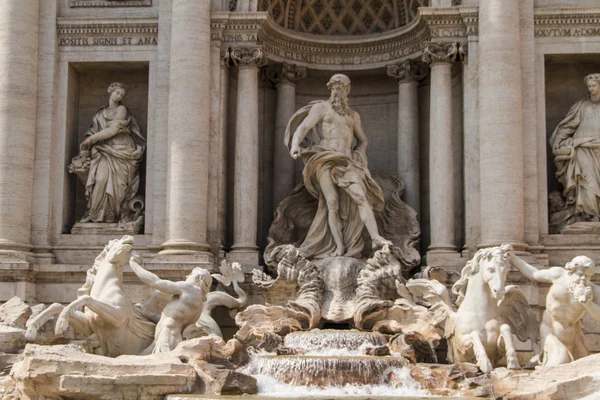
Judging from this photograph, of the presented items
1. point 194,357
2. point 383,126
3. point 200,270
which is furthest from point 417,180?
point 194,357

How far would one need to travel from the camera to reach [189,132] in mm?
19719

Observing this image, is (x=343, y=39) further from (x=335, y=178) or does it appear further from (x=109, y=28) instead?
(x=109, y=28)

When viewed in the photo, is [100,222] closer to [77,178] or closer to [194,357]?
[77,178]

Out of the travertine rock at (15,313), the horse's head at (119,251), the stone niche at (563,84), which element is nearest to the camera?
the horse's head at (119,251)

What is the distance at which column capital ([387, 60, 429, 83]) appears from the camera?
21.7 metres

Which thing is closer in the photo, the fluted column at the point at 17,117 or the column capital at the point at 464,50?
the fluted column at the point at 17,117

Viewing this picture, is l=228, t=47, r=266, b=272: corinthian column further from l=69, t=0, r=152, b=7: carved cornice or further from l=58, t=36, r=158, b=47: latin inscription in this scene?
l=69, t=0, r=152, b=7: carved cornice

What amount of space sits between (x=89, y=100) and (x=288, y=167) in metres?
4.78

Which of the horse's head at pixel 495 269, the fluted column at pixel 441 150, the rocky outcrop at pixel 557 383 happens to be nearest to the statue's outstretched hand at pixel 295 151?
the fluted column at pixel 441 150

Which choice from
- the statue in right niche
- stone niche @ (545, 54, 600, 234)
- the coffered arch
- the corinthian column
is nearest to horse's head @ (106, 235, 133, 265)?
the corinthian column

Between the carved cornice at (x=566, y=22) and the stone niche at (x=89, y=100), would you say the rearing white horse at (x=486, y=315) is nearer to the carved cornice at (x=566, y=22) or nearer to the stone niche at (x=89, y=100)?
the carved cornice at (x=566, y=22)

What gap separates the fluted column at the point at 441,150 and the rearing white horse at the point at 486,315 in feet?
10.6

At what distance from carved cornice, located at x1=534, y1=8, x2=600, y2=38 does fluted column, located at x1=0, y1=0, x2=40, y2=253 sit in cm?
1081

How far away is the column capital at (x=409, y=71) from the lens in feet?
71.1
